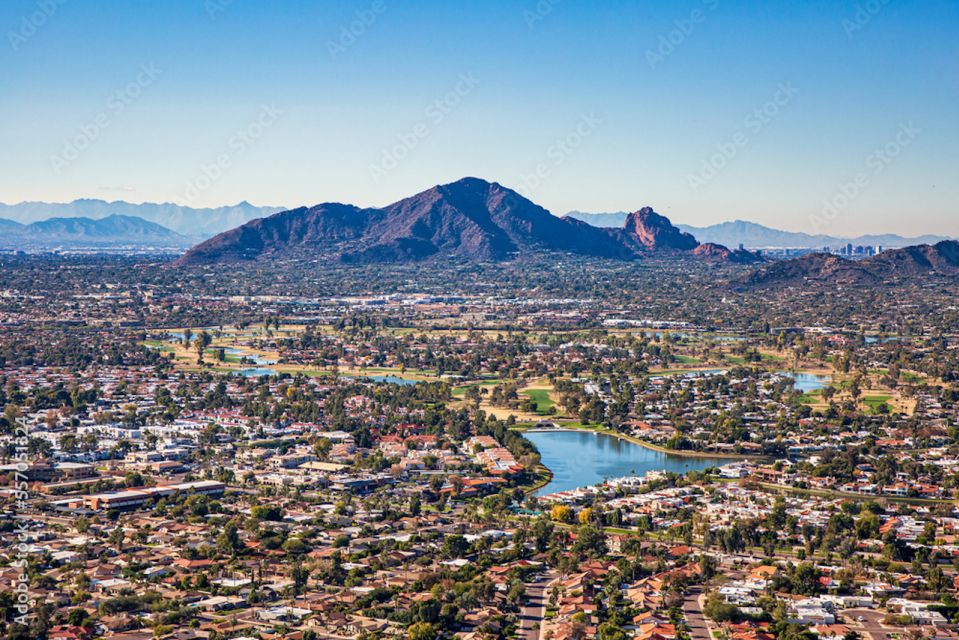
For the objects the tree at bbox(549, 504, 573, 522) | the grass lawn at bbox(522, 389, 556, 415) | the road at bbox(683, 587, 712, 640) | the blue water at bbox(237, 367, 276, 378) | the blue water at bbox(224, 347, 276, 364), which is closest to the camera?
the road at bbox(683, 587, 712, 640)

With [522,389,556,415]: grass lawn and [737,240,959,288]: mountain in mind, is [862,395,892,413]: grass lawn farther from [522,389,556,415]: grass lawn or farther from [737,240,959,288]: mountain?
[737,240,959,288]: mountain

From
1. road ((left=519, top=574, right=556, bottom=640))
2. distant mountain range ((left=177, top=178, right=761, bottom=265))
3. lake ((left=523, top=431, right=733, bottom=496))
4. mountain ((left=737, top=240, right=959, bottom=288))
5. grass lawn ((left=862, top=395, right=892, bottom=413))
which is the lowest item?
road ((left=519, top=574, right=556, bottom=640))

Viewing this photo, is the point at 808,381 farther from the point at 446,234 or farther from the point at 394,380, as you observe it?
the point at 446,234

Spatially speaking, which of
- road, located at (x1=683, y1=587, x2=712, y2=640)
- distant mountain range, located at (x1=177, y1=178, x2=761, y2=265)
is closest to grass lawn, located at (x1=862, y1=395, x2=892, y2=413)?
road, located at (x1=683, y1=587, x2=712, y2=640)

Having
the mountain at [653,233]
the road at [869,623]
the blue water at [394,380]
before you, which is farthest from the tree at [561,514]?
the mountain at [653,233]

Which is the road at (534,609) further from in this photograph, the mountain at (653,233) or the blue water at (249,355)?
the mountain at (653,233)

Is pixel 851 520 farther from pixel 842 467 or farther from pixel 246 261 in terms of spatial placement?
pixel 246 261
